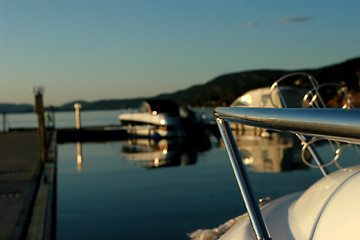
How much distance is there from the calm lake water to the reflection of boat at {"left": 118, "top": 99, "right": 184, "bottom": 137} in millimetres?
7375

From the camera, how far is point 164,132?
25.2 meters

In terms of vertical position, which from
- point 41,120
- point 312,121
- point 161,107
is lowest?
point 161,107

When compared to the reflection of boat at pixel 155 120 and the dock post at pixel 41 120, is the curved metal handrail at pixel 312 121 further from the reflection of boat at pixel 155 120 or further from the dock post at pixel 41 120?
the reflection of boat at pixel 155 120

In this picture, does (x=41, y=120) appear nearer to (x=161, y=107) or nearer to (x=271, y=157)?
(x=271, y=157)

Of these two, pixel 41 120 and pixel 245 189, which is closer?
pixel 245 189

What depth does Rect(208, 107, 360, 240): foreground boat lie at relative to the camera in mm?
920

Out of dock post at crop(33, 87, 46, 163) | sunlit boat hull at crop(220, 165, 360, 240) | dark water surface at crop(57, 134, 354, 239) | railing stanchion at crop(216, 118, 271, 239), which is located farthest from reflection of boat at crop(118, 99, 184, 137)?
railing stanchion at crop(216, 118, 271, 239)

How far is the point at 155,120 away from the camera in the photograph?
84.9 ft

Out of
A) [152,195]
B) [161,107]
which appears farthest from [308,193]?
[161,107]

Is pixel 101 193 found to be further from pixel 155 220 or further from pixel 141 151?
pixel 141 151

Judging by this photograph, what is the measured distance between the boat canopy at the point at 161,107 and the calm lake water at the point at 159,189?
9.42m

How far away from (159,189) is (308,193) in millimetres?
8020

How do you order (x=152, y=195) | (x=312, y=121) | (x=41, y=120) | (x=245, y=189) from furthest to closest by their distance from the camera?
(x=41, y=120), (x=152, y=195), (x=245, y=189), (x=312, y=121)

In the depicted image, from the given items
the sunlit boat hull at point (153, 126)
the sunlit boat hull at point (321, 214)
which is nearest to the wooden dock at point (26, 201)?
the sunlit boat hull at point (321, 214)
